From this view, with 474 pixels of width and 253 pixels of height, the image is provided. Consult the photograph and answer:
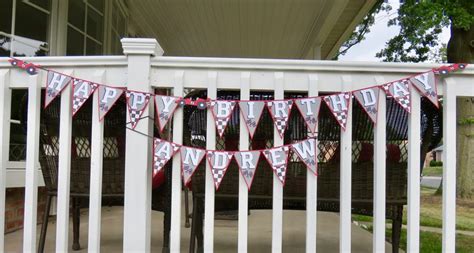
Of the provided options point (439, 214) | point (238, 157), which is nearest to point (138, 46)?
point (238, 157)

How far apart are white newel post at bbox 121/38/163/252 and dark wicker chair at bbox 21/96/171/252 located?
0.86 ft

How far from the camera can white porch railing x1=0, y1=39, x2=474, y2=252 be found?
2.00m

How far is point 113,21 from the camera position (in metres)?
5.68

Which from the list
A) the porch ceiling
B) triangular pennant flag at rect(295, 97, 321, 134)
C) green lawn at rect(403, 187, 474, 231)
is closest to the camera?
triangular pennant flag at rect(295, 97, 321, 134)

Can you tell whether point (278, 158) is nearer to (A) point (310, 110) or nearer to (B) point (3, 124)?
(A) point (310, 110)

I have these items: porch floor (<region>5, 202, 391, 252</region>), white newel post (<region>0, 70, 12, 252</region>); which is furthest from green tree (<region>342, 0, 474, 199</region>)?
white newel post (<region>0, 70, 12, 252</region>)

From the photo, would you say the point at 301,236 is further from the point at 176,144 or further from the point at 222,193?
the point at 176,144

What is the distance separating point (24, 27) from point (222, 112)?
8.43 ft

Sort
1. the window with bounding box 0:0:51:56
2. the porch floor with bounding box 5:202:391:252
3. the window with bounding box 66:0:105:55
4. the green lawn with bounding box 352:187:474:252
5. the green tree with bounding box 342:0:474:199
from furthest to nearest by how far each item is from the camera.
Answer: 1. the green tree with bounding box 342:0:474:199
2. the window with bounding box 66:0:105:55
3. the green lawn with bounding box 352:187:474:252
4. the window with bounding box 0:0:51:56
5. the porch floor with bounding box 5:202:391:252

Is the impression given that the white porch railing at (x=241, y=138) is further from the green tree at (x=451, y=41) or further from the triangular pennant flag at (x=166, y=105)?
the green tree at (x=451, y=41)

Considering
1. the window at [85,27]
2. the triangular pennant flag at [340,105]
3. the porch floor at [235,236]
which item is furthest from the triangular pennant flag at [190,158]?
the window at [85,27]

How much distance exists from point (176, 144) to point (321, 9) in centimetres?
379

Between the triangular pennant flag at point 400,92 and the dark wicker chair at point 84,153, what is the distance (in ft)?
3.80

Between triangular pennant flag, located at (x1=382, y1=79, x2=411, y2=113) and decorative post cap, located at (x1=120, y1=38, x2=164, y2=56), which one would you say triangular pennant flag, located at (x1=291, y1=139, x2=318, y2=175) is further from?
decorative post cap, located at (x1=120, y1=38, x2=164, y2=56)
